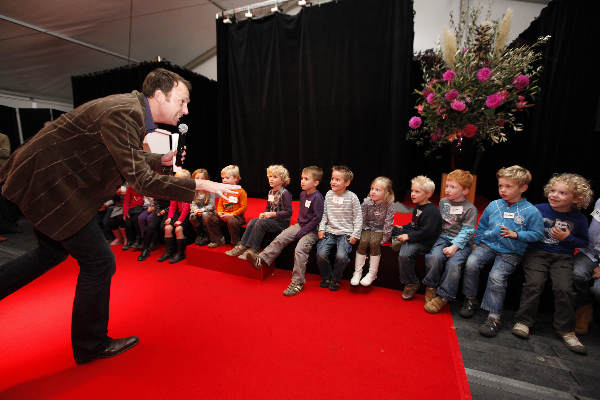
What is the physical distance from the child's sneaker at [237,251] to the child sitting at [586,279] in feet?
9.12

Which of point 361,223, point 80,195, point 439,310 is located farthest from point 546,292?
point 80,195

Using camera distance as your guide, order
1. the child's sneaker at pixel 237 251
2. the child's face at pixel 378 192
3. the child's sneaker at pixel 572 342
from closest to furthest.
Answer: the child's sneaker at pixel 572 342, the child's face at pixel 378 192, the child's sneaker at pixel 237 251

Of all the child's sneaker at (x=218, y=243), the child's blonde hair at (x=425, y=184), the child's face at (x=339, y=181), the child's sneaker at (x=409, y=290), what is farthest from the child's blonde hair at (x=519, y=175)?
the child's sneaker at (x=218, y=243)

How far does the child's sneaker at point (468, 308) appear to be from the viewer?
6.83ft

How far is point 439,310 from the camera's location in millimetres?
2145

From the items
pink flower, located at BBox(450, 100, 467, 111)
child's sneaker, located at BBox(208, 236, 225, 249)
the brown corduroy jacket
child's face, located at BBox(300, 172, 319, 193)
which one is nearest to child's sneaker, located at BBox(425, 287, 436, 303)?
child's face, located at BBox(300, 172, 319, 193)

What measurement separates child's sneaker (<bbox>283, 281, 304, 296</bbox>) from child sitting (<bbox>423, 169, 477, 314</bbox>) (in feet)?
3.52

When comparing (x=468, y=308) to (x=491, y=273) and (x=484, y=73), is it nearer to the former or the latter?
(x=491, y=273)

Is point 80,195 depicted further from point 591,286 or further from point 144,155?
point 591,286

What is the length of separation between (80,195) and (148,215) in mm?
2443

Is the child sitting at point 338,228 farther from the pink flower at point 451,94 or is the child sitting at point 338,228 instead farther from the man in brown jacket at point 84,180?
the man in brown jacket at point 84,180

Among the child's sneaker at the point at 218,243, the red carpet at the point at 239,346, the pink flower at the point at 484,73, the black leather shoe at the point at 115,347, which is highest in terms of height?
the pink flower at the point at 484,73

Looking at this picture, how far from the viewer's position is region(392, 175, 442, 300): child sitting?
90.1 inches

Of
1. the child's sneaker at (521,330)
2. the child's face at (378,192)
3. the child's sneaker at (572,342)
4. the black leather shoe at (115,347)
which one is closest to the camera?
the black leather shoe at (115,347)
